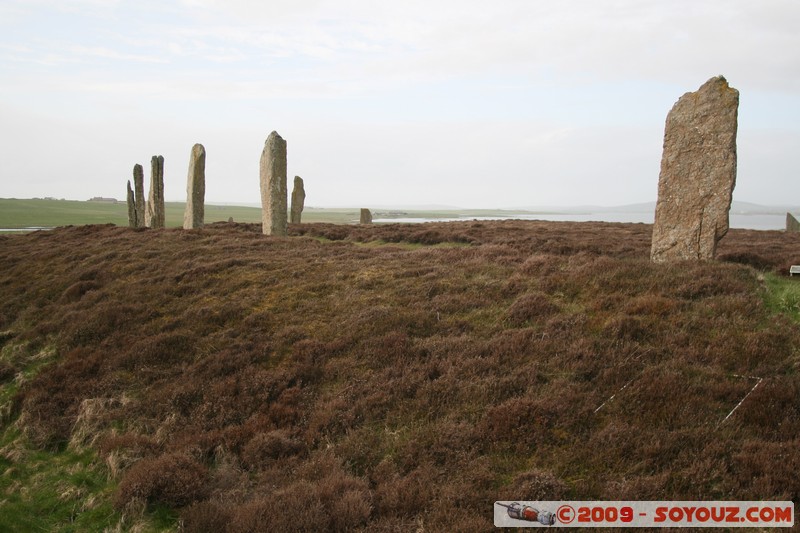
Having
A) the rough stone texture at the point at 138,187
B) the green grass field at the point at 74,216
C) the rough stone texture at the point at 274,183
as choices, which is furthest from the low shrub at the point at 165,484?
the green grass field at the point at 74,216

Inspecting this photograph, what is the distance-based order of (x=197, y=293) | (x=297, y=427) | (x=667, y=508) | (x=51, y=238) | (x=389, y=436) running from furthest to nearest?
1. (x=51, y=238)
2. (x=197, y=293)
3. (x=297, y=427)
4. (x=389, y=436)
5. (x=667, y=508)

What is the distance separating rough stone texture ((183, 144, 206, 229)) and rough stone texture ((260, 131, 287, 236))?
562 cm

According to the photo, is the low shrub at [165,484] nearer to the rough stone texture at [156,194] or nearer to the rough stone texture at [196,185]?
the rough stone texture at [196,185]

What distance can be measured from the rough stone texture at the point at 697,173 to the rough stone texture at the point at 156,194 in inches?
1109

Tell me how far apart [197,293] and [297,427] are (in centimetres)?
776

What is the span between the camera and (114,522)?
19.6 feet

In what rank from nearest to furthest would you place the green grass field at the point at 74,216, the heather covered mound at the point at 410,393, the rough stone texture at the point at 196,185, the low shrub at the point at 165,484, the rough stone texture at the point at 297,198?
1. the heather covered mound at the point at 410,393
2. the low shrub at the point at 165,484
3. the rough stone texture at the point at 196,185
4. the rough stone texture at the point at 297,198
5. the green grass field at the point at 74,216

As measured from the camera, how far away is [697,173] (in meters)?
12.0

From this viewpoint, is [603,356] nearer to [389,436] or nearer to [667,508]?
[667,508]

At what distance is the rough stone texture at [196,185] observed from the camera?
1092 inches

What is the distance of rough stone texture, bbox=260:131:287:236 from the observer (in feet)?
75.9

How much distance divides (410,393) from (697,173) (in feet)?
30.2

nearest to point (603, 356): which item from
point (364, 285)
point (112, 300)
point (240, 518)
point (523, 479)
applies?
point (523, 479)

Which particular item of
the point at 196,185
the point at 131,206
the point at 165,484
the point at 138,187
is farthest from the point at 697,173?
the point at 131,206
